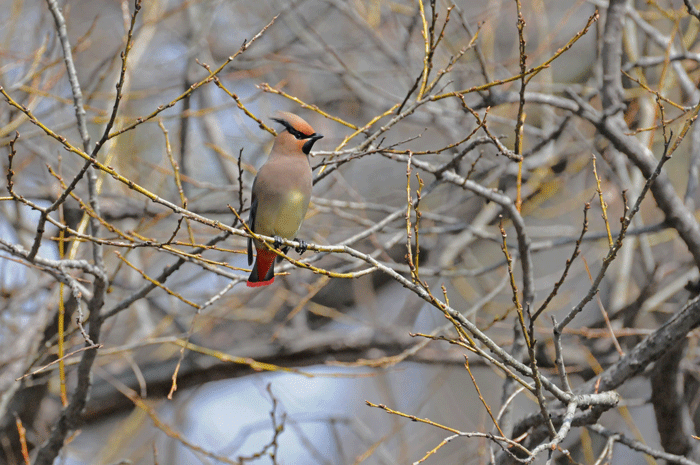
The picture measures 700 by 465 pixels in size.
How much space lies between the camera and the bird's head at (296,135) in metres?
3.48

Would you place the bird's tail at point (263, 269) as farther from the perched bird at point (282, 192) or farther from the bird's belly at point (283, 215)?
the bird's belly at point (283, 215)

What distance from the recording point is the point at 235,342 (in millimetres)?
6301

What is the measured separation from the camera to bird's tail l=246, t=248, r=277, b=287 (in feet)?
11.1

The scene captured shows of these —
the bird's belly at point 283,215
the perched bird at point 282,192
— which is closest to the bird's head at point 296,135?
the perched bird at point 282,192

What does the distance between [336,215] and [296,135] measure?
1771 millimetres

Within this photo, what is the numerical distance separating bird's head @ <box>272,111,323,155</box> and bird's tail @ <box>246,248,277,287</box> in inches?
21.7

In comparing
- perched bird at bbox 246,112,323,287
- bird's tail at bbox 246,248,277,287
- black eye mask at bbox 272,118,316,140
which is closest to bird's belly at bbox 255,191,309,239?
perched bird at bbox 246,112,323,287

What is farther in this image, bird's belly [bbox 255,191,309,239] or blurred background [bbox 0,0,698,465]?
blurred background [bbox 0,0,698,465]

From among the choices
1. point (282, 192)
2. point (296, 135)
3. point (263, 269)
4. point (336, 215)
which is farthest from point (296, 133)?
point (336, 215)

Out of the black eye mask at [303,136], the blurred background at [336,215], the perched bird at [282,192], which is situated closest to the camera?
the perched bird at [282,192]

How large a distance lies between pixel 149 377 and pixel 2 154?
2.22m

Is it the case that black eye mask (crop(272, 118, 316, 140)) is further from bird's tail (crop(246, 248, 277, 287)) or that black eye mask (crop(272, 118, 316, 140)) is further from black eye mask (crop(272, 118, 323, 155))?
bird's tail (crop(246, 248, 277, 287))

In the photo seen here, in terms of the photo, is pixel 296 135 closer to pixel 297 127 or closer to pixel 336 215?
pixel 297 127

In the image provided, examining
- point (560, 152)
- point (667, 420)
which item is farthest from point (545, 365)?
point (560, 152)
